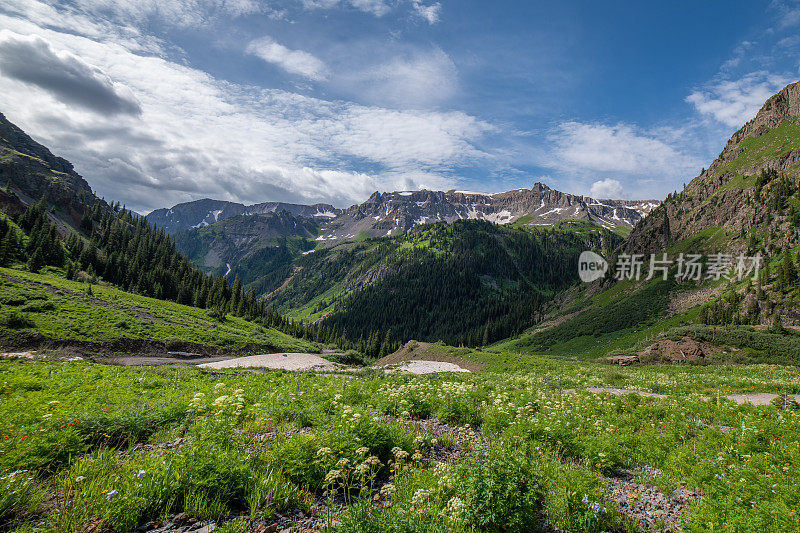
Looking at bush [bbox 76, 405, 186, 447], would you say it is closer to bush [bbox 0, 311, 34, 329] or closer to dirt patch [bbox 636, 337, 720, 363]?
bush [bbox 0, 311, 34, 329]

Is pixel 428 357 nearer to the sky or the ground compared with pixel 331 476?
nearer to the ground

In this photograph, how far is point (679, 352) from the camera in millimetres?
47562

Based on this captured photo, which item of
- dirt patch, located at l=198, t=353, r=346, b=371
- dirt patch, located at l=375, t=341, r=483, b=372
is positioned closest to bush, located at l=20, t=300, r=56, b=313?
dirt patch, located at l=198, t=353, r=346, b=371

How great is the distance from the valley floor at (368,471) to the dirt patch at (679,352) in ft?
147

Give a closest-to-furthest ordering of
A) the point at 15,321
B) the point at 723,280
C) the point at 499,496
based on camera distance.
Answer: the point at 499,496
the point at 15,321
the point at 723,280

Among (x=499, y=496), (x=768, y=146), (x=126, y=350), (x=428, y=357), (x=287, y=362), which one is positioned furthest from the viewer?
(x=768, y=146)

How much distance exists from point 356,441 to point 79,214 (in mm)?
213094

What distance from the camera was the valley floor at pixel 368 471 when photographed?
4812 millimetres

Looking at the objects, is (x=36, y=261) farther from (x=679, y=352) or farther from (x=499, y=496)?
(x=679, y=352)

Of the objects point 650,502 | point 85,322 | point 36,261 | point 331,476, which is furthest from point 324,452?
point 36,261

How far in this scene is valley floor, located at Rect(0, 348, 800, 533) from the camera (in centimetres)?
481

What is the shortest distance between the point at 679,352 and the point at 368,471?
60.1 m

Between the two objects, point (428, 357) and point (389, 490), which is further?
point (428, 357)

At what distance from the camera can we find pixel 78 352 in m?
36.6
